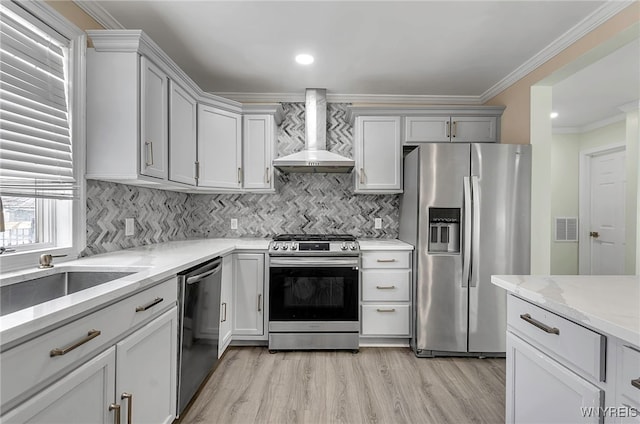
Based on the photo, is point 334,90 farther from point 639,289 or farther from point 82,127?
point 639,289

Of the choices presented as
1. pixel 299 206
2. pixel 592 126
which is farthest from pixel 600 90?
pixel 299 206

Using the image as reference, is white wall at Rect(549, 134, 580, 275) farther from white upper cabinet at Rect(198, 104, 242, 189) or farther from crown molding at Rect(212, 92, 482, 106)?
white upper cabinet at Rect(198, 104, 242, 189)

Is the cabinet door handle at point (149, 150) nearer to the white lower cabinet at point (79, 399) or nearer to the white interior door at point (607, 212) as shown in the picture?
the white lower cabinet at point (79, 399)

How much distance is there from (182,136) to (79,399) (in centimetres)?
198

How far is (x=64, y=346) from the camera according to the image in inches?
36.0

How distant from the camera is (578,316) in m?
0.92

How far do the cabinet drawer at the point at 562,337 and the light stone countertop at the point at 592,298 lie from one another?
3cm

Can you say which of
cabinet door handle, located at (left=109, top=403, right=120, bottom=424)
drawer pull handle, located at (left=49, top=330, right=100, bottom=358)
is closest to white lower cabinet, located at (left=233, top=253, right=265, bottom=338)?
cabinet door handle, located at (left=109, top=403, right=120, bottom=424)

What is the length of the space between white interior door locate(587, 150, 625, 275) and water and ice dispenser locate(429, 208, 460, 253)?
10.4 feet

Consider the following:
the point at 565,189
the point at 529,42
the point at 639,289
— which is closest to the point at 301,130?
the point at 529,42

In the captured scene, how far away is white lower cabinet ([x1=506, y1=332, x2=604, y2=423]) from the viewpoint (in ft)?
3.06

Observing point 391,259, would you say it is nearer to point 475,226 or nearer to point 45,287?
point 475,226

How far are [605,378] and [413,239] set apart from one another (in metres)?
1.89

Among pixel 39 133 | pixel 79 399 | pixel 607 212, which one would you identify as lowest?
pixel 79 399
